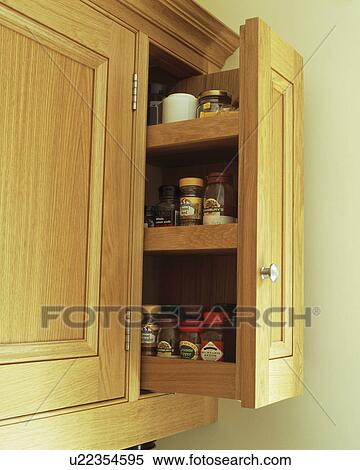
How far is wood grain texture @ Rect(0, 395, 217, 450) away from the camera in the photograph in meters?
1.02

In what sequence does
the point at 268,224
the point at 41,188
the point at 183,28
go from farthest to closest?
the point at 183,28 < the point at 268,224 < the point at 41,188

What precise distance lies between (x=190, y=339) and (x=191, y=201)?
0.28 meters

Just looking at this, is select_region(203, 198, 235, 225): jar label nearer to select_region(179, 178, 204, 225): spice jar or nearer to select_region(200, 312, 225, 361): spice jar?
select_region(179, 178, 204, 225): spice jar

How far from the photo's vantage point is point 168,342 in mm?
1297

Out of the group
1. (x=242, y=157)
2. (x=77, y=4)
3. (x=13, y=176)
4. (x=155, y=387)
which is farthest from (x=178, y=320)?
(x=77, y=4)

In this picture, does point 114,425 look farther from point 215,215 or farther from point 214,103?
point 214,103

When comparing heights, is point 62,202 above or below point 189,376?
above

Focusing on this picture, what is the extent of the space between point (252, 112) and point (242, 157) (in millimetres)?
86

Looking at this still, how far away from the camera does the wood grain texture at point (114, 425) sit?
102cm

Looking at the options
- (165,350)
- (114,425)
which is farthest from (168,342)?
(114,425)

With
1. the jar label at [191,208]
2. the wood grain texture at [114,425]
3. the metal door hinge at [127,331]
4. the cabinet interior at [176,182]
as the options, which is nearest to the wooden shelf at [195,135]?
the cabinet interior at [176,182]

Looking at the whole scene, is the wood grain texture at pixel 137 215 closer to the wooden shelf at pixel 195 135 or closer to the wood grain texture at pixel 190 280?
the wooden shelf at pixel 195 135

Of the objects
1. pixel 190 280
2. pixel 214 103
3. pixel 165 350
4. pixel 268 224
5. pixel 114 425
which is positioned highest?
pixel 214 103

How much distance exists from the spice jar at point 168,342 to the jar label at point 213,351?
0.08 meters
